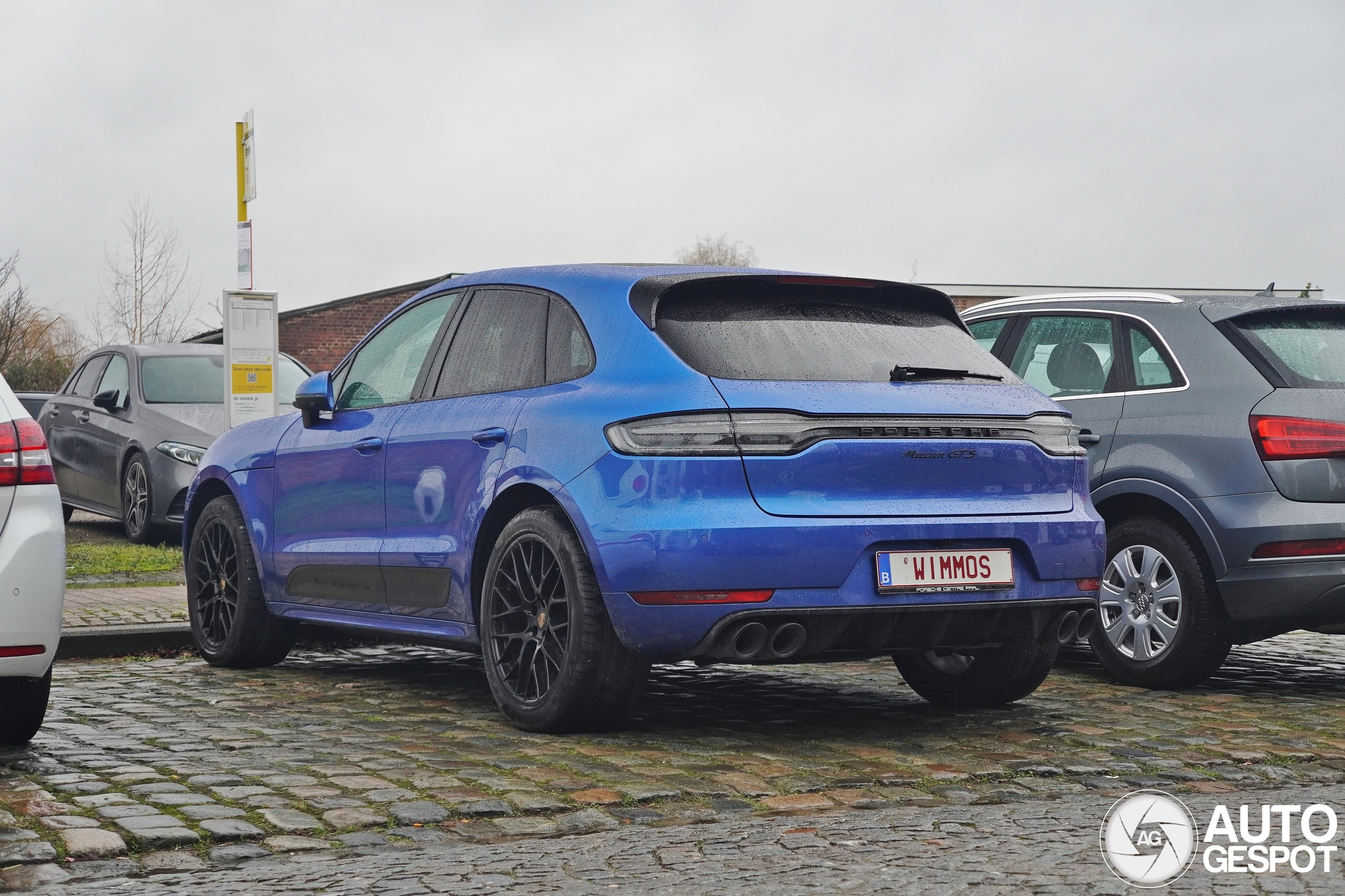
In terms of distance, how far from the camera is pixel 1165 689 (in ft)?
24.0

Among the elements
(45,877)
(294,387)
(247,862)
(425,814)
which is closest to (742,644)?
(425,814)

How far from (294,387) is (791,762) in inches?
434

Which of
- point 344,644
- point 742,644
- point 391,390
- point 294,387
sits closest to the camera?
point 742,644

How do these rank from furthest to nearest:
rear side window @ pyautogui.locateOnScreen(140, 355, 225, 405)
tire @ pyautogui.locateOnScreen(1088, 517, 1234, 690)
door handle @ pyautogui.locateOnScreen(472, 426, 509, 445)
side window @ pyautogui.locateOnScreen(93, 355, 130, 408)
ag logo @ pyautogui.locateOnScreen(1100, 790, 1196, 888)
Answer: side window @ pyautogui.locateOnScreen(93, 355, 130, 408) < rear side window @ pyautogui.locateOnScreen(140, 355, 225, 405) < tire @ pyautogui.locateOnScreen(1088, 517, 1234, 690) < door handle @ pyautogui.locateOnScreen(472, 426, 509, 445) < ag logo @ pyautogui.locateOnScreen(1100, 790, 1196, 888)

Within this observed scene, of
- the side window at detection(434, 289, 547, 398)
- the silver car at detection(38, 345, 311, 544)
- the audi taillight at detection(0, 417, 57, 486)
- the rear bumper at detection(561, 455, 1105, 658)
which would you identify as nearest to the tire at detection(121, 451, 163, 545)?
the silver car at detection(38, 345, 311, 544)

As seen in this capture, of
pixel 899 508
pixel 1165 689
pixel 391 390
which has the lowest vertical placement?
pixel 1165 689

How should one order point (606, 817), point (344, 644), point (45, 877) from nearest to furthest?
point (45, 877), point (606, 817), point (344, 644)

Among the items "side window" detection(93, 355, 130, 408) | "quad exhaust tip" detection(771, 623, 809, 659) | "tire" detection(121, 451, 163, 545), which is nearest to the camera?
"quad exhaust tip" detection(771, 623, 809, 659)

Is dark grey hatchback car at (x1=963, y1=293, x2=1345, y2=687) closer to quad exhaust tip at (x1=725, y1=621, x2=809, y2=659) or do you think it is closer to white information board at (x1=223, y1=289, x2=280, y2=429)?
quad exhaust tip at (x1=725, y1=621, x2=809, y2=659)

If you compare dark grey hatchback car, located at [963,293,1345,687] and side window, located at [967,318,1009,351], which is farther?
side window, located at [967,318,1009,351]

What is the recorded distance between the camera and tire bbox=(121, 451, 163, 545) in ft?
48.4

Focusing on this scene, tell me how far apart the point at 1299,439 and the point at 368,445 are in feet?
12.5

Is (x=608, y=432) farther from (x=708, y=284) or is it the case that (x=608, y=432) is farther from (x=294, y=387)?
(x=294, y=387)

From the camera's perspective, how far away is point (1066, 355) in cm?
821
